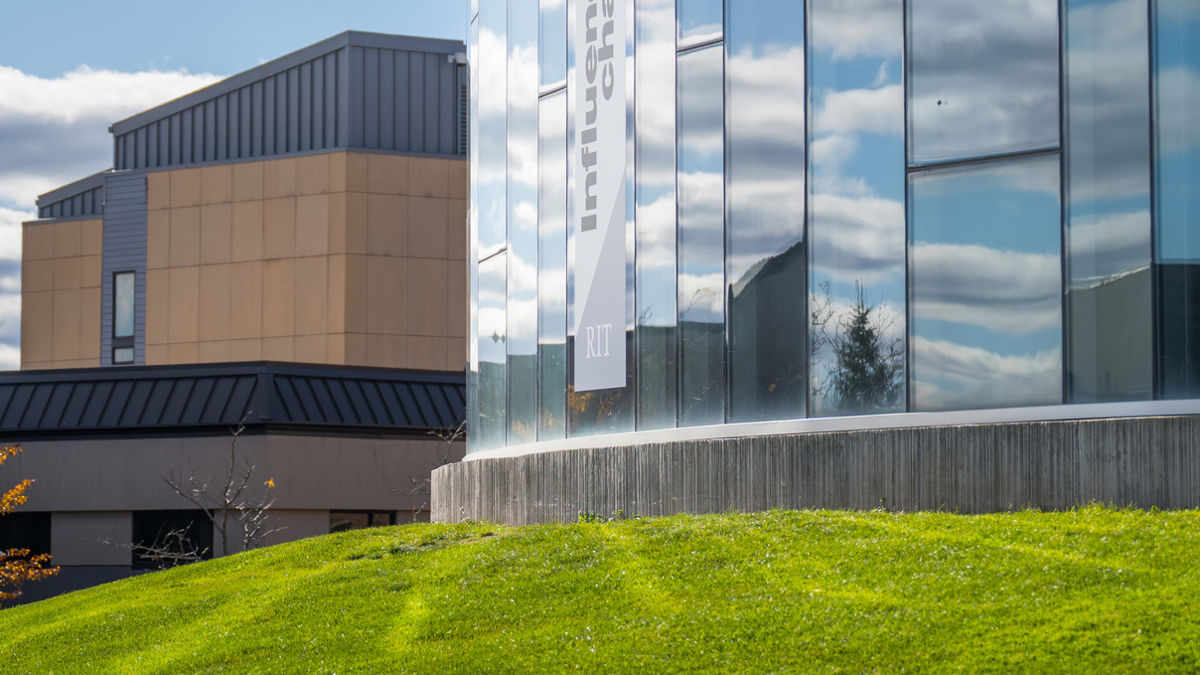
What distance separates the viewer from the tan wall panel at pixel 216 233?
51906 millimetres

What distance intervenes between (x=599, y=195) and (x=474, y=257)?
5384 mm

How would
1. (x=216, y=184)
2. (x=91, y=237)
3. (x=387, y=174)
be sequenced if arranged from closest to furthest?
1. (x=387, y=174)
2. (x=216, y=184)
3. (x=91, y=237)

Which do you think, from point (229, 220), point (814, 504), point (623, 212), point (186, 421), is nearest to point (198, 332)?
point (229, 220)

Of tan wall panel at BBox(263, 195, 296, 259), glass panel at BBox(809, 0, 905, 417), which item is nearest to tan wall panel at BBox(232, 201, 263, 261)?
tan wall panel at BBox(263, 195, 296, 259)

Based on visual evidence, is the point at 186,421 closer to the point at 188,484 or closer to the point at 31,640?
the point at 188,484

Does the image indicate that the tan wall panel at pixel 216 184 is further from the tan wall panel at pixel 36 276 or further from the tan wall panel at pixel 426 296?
the tan wall panel at pixel 36 276

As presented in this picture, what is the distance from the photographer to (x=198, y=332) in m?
52.4

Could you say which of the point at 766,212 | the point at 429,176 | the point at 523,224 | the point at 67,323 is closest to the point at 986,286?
the point at 766,212

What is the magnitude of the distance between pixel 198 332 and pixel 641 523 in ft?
129

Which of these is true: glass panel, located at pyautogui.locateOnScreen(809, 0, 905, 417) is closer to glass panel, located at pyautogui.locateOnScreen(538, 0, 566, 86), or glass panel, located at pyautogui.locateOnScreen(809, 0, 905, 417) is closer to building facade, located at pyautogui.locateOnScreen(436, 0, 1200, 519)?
building facade, located at pyautogui.locateOnScreen(436, 0, 1200, 519)

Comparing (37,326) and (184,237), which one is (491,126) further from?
(37,326)

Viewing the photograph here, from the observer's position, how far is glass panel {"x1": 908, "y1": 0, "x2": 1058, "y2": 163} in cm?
1484

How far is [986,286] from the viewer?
15016 mm

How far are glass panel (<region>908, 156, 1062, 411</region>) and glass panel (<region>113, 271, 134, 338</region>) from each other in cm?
4435
